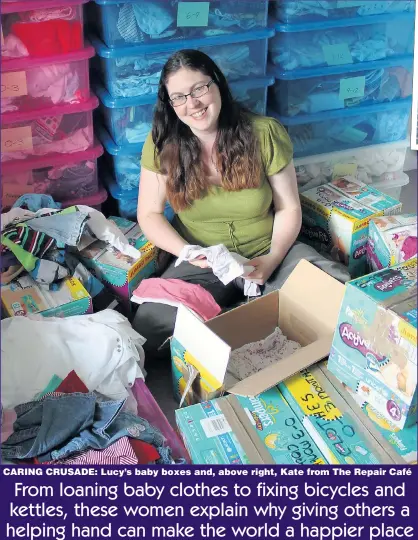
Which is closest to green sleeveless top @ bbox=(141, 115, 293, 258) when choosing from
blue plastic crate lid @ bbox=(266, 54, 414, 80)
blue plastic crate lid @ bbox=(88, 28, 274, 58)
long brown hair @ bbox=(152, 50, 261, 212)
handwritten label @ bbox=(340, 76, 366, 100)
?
long brown hair @ bbox=(152, 50, 261, 212)

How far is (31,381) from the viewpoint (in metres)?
1.56

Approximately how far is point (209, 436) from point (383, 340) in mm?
383

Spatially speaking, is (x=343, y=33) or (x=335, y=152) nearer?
(x=343, y=33)

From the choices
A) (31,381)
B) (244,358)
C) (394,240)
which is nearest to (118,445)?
(31,381)

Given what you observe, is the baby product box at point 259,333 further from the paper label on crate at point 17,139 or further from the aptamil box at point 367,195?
the paper label on crate at point 17,139

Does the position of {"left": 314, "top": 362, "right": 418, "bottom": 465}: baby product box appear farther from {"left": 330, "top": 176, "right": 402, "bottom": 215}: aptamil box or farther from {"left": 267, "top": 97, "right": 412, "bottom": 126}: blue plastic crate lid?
{"left": 267, "top": 97, "right": 412, "bottom": 126}: blue plastic crate lid

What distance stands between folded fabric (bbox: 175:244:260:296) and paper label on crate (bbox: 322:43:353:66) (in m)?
0.72

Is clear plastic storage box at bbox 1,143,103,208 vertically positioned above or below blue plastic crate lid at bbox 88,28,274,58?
below

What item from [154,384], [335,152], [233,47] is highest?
[233,47]

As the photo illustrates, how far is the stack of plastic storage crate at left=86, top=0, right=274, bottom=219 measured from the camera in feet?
6.10

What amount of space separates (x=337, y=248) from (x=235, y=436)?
0.71m

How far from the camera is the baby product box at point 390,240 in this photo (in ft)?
5.44
